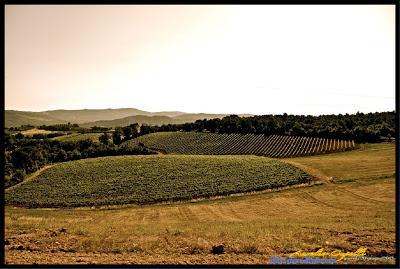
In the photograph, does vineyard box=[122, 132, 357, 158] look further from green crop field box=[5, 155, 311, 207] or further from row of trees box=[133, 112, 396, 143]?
green crop field box=[5, 155, 311, 207]

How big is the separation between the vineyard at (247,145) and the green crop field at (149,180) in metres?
23.4

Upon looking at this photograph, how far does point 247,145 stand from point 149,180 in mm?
49671

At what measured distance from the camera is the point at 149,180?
2267 inches

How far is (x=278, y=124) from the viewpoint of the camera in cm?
11538

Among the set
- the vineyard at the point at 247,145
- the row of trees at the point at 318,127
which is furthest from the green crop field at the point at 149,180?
the row of trees at the point at 318,127

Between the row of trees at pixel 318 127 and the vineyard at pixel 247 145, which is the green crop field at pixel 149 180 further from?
the row of trees at pixel 318 127

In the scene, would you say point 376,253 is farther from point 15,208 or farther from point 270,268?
point 15,208

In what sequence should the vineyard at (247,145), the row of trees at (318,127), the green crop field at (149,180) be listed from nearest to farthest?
the green crop field at (149,180), the vineyard at (247,145), the row of trees at (318,127)

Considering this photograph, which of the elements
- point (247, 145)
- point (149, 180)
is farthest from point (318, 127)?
point (149, 180)

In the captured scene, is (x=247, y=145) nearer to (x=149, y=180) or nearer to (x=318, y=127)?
(x=318, y=127)

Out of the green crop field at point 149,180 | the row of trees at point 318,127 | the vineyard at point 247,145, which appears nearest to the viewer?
the green crop field at point 149,180

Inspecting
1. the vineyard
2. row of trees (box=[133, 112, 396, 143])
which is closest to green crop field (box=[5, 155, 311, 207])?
the vineyard

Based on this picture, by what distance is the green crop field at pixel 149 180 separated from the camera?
49.4m

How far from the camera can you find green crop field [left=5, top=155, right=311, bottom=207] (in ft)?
162
